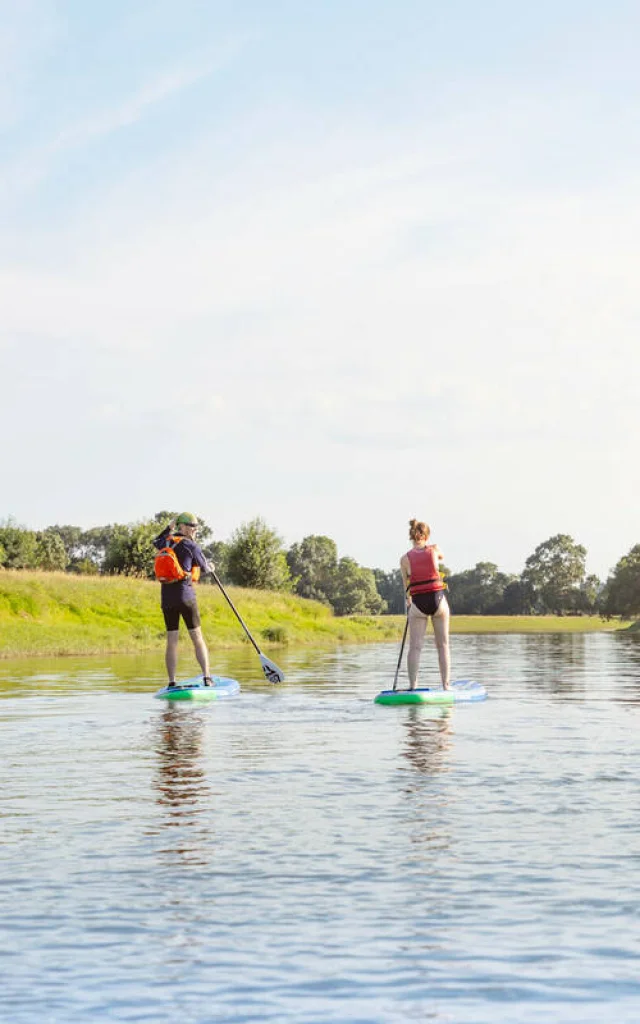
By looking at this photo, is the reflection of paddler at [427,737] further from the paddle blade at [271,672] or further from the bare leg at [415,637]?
the paddle blade at [271,672]

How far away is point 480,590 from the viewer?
182625 mm

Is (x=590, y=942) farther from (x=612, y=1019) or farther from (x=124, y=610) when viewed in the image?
(x=124, y=610)

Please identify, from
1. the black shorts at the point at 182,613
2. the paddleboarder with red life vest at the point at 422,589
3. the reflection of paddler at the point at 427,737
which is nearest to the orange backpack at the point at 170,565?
the black shorts at the point at 182,613

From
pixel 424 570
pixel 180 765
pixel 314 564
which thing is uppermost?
pixel 314 564

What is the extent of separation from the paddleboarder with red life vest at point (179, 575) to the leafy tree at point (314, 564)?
510ft

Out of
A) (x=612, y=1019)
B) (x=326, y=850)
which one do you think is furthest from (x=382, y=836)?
(x=612, y=1019)

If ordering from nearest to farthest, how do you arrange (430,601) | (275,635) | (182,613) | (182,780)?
(182,780), (430,601), (182,613), (275,635)

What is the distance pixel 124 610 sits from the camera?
55375 millimetres

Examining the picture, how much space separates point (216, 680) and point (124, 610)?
110 ft

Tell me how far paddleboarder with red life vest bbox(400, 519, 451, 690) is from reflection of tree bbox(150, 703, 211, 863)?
3526 mm

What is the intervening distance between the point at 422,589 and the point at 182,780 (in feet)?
26.4

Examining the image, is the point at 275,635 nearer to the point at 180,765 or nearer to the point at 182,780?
the point at 180,765

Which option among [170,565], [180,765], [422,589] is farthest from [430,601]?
[180,765]

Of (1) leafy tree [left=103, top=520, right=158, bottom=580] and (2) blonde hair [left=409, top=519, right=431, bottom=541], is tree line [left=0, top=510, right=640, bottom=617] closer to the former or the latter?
(1) leafy tree [left=103, top=520, right=158, bottom=580]
